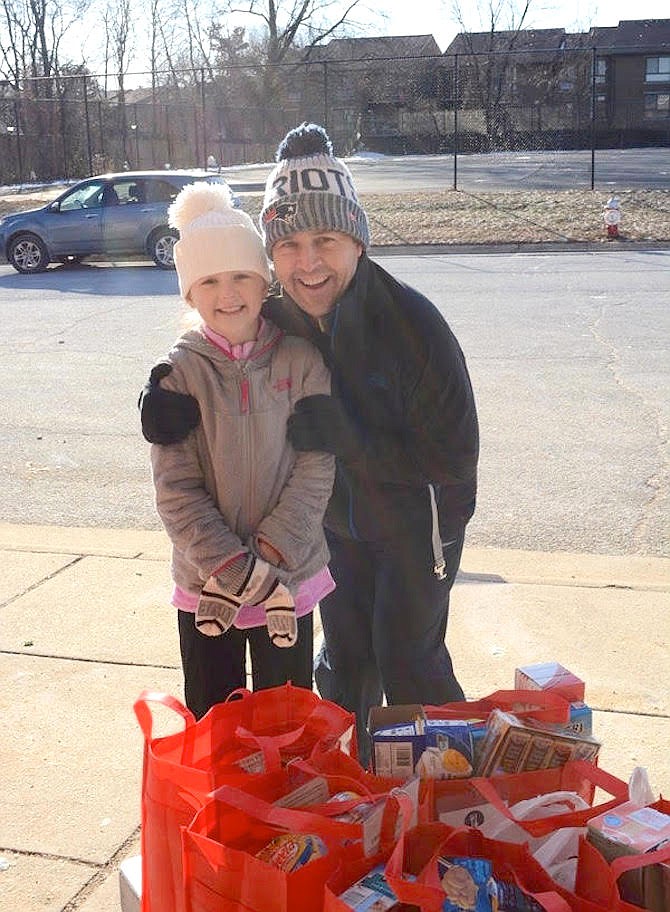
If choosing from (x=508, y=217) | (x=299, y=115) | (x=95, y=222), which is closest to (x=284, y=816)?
(x=95, y=222)

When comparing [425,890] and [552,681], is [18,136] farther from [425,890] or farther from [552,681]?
[425,890]

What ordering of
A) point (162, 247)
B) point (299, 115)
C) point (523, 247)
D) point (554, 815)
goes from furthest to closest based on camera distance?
point (299, 115) → point (523, 247) → point (162, 247) → point (554, 815)

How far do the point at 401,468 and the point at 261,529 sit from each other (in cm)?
37

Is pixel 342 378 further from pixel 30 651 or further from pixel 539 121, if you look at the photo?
pixel 539 121

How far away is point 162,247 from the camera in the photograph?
16.4 metres

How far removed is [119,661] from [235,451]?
168cm

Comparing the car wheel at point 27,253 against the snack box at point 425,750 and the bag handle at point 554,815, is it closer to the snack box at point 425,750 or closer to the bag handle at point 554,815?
the snack box at point 425,750

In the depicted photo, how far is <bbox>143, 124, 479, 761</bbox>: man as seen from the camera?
242cm

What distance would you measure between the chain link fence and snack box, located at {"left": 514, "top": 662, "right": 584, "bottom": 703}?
2747 cm

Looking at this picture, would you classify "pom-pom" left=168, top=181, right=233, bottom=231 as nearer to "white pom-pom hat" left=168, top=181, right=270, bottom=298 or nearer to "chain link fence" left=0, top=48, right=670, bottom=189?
"white pom-pom hat" left=168, top=181, right=270, bottom=298

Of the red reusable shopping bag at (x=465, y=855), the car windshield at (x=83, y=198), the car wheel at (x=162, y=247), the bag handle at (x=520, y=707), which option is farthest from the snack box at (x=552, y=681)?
the car windshield at (x=83, y=198)

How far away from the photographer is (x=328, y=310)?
2477mm

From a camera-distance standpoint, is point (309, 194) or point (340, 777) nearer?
point (340, 777)

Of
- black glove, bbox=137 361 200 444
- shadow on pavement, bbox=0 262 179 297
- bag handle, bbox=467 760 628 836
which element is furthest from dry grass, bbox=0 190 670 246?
bag handle, bbox=467 760 628 836
